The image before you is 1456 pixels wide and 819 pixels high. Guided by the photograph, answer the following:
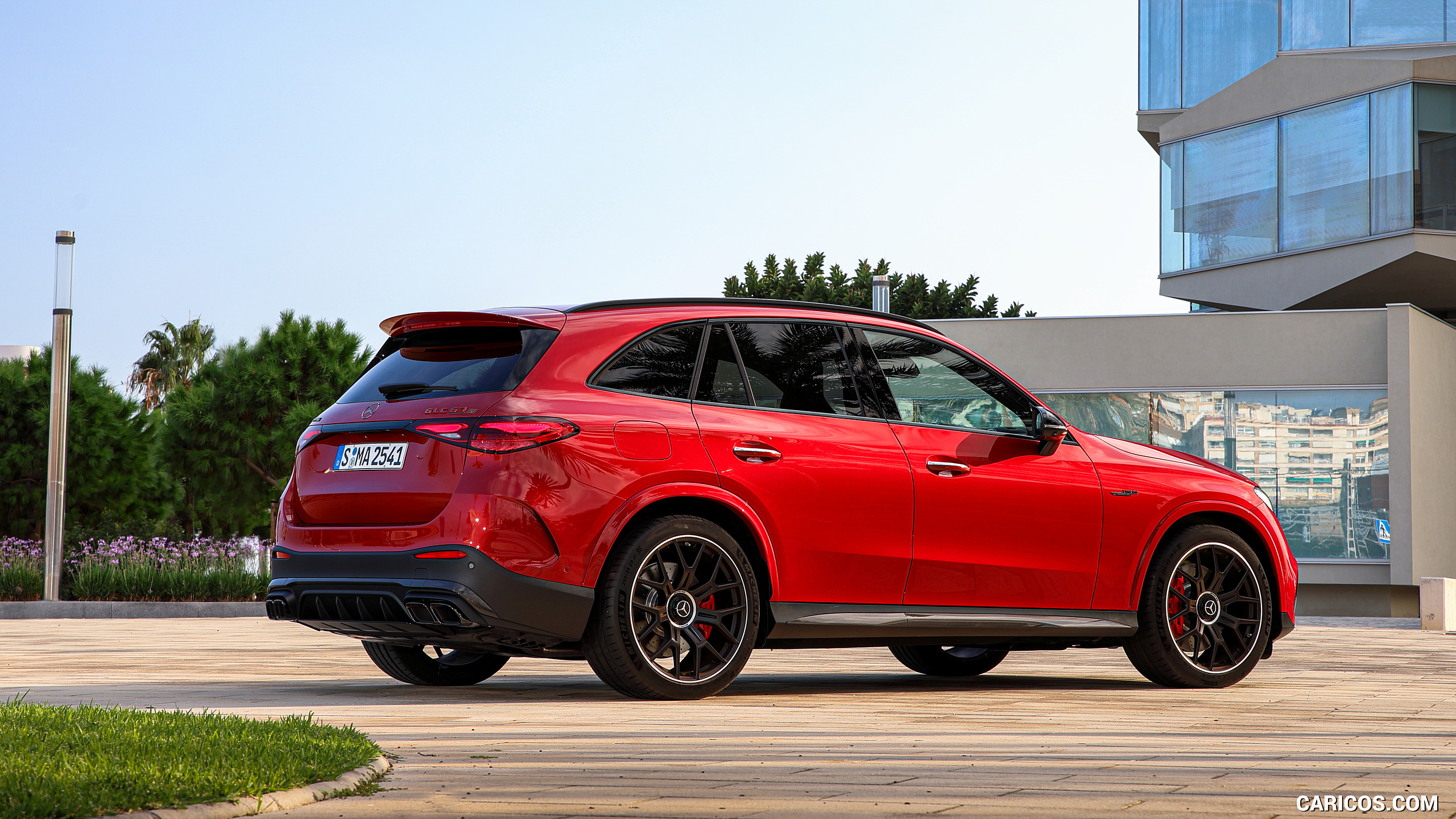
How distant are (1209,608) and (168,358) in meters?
66.2

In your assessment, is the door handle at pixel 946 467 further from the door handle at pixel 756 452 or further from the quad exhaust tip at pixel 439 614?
the quad exhaust tip at pixel 439 614

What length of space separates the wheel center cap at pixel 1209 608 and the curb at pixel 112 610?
14.5 meters

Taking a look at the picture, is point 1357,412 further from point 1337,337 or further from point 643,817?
point 643,817

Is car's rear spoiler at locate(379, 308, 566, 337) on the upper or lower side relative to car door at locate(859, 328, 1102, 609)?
upper

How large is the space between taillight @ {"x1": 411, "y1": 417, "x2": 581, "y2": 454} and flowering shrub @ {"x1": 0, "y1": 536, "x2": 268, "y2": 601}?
14.8m

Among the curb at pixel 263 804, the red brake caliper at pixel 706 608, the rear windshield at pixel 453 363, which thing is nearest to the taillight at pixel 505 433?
the rear windshield at pixel 453 363

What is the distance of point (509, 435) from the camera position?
6.32m

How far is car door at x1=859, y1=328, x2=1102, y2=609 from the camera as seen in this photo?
7.38 meters

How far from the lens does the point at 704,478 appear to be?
6.71m

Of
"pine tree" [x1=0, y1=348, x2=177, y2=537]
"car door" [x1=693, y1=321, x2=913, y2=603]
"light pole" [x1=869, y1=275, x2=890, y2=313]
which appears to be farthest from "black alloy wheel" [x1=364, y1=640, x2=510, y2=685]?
"pine tree" [x1=0, y1=348, x2=177, y2=537]

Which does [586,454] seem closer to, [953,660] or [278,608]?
[278,608]

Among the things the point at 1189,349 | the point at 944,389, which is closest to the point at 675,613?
the point at 944,389

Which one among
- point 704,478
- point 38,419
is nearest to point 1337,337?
point 704,478

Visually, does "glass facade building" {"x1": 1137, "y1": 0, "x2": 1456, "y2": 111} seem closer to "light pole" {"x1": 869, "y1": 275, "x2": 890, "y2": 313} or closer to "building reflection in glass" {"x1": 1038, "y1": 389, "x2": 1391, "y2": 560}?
"building reflection in glass" {"x1": 1038, "y1": 389, "x2": 1391, "y2": 560}
